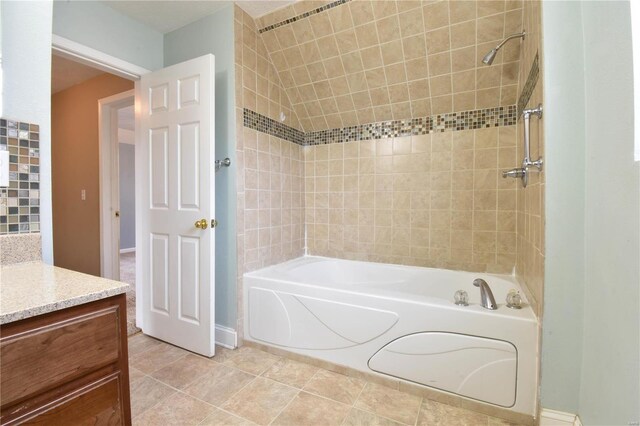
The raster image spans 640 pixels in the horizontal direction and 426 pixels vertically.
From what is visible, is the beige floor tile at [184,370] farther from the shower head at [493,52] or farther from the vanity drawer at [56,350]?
the shower head at [493,52]

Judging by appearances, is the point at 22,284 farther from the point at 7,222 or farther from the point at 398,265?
the point at 398,265

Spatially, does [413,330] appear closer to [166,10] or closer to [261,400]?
[261,400]

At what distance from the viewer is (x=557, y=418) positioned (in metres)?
1.29

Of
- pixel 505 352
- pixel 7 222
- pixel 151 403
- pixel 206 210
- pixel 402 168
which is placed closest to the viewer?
pixel 7 222

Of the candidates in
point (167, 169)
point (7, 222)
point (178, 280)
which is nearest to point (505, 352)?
point (178, 280)

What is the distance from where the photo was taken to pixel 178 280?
2088 mm

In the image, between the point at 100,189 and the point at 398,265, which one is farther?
the point at 100,189

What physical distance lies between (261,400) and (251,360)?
0.43m

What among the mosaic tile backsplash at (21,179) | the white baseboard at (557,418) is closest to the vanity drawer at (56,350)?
the mosaic tile backsplash at (21,179)

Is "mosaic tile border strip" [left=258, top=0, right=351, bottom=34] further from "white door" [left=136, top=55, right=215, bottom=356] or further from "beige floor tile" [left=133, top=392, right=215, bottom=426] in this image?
"beige floor tile" [left=133, top=392, right=215, bottom=426]

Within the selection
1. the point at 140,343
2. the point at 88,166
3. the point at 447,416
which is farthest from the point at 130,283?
the point at 447,416

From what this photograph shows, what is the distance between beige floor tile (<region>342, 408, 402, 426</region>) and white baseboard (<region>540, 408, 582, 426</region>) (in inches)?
24.9

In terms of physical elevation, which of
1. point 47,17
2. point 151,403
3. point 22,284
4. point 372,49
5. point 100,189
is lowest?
point 151,403

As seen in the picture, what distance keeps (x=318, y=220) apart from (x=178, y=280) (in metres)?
1.33
